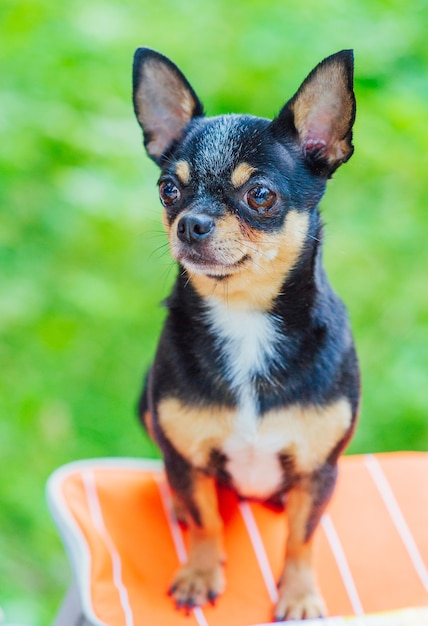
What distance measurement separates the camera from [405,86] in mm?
2887

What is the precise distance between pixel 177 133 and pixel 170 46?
1.49m

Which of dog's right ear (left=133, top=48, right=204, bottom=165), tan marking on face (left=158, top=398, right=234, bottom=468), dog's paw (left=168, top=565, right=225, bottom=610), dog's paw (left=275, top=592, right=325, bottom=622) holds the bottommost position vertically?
dog's paw (left=275, top=592, right=325, bottom=622)

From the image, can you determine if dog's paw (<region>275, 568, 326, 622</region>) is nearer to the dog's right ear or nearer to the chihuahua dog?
the chihuahua dog

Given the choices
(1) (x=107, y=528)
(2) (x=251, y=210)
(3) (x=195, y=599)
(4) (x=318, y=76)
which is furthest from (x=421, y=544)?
(4) (x=318, y=76)

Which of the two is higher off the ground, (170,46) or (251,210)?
(170,46)

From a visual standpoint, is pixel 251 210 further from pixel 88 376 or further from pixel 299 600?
pixel 88 376

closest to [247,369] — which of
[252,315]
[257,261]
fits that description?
[252,315]

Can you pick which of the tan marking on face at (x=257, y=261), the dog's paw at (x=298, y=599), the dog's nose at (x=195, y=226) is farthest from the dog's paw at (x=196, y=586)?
the dog's nose at (x=195, y=226)

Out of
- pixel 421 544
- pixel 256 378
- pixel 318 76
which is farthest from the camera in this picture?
pixel 421 544

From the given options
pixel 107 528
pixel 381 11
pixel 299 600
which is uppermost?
pixel 381 11

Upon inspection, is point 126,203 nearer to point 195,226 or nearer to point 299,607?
point 195,226

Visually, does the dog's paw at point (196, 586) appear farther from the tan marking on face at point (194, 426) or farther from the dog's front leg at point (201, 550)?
the tan marking on face at point (194, 426)

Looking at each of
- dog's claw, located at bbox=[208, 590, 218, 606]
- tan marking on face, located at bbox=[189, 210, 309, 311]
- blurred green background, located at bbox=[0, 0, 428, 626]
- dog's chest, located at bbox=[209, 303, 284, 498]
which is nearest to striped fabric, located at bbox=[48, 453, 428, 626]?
dog's claw, located at bbox=[208, 590, 218, 606]

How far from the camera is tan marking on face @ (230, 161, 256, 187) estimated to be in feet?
4.65
